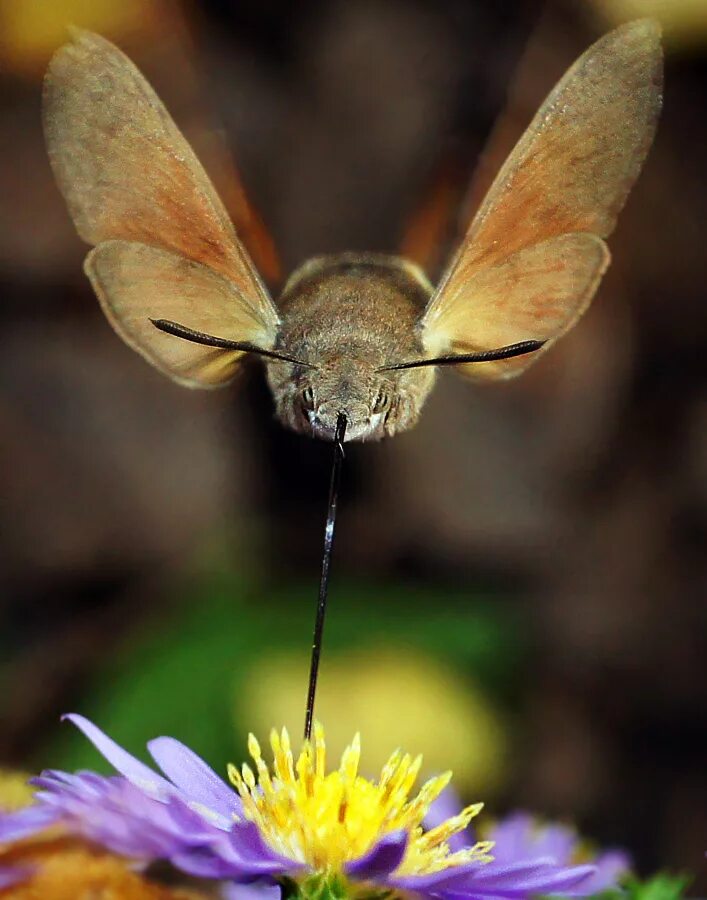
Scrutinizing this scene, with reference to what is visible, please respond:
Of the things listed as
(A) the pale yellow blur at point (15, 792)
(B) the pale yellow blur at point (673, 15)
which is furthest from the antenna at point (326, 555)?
(B) the pale yellow blur at point (673, 15)

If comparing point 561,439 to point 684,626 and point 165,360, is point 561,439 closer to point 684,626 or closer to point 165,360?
point 684,626

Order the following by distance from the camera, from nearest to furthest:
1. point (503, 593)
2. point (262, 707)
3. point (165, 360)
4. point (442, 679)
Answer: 1. point (165, 360)
2. point (262, 707)
3. point (442, 679)
4. point (503, 593)

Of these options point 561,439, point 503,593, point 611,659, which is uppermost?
point 561,439

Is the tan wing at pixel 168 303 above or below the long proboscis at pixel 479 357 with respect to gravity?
above

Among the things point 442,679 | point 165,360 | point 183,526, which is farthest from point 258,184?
point 165,360

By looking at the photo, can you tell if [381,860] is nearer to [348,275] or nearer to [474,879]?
[474,879]

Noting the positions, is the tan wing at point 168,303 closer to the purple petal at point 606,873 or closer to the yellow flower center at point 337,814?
the yellow flower center at point 337,814

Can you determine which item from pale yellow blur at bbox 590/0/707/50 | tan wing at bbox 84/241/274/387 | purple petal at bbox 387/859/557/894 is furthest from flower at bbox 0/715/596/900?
pale yellow blur at bbox 590/0/707/50
